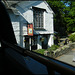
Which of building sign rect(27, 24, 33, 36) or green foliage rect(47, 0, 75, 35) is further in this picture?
green foliage rect(47, 0, 75, 35)

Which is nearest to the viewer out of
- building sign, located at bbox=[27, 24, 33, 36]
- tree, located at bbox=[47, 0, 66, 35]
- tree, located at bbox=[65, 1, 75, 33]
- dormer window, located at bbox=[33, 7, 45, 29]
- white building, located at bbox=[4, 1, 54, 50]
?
white building, located at bbox=[4, 1, 54, 50]

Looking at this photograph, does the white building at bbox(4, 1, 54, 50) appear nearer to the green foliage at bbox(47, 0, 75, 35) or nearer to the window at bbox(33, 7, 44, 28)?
the window at bbox(33, 7, 44, 28)

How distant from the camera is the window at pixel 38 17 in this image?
1064 cm

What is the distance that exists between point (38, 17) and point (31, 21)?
54.4 inches

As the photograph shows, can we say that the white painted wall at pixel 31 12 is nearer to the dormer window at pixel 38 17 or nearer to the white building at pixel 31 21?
the white building at pixel 31 21

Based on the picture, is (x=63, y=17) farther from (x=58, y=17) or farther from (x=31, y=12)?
(x=31, y=12)

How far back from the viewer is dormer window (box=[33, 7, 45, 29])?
34.8 ft

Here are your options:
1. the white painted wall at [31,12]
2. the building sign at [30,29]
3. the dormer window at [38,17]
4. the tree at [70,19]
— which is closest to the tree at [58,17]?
the tree at [70,19]

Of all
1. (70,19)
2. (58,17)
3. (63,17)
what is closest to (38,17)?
(58,17)

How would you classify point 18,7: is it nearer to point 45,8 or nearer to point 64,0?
point 45,8

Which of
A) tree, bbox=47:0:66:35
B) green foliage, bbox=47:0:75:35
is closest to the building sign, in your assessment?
tree, bbox=47:0:66:35

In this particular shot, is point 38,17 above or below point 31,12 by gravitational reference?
below

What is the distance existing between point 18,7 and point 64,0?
19.0m

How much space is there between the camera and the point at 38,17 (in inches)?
430
